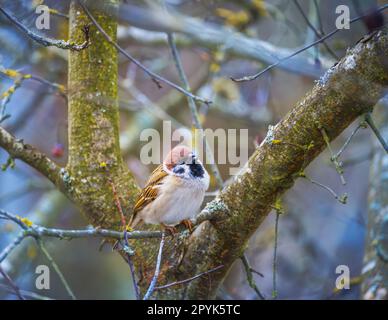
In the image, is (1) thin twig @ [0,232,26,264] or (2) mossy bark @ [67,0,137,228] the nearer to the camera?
(1) thin twig @ [0,232,26,264]

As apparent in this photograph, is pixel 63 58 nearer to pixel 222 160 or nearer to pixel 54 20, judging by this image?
pixel 54 20

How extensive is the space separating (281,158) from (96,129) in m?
1.19

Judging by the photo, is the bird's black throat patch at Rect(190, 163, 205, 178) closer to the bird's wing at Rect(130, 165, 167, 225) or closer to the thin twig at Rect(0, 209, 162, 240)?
the bird's wing at Rect(130, 165, 167, 225)

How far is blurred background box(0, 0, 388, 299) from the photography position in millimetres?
4555

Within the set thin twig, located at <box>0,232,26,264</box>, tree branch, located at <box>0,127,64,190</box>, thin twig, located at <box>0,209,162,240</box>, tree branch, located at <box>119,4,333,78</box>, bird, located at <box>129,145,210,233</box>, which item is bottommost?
thin twig, located at <box>0,232,26,264</box>

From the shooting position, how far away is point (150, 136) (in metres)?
5.47

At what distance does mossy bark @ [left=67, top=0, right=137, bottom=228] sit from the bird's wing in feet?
0.18

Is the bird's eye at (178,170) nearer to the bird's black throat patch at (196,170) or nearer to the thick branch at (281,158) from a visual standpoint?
the bird's black throat patch at (196,170)

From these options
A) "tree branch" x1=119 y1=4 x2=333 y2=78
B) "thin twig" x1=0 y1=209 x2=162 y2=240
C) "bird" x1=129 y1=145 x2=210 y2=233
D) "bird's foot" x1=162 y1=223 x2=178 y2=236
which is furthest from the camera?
"tree branch" x1=119 y1=4 x2=333 y2=78

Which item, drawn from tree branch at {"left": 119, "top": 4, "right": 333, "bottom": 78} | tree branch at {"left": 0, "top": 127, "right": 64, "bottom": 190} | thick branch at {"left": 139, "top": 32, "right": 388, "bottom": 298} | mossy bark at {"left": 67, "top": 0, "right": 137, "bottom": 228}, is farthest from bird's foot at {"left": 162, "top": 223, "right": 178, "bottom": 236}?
tree branch at {"left": 119, "top": 4, "right": 333, "bottom": 78}

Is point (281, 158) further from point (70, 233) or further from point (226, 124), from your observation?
point (226, 124)

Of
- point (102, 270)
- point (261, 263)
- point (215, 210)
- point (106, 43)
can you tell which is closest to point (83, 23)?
point (106, 43)

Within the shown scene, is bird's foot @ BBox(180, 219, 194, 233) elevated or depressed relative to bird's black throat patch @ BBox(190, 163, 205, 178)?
depressed

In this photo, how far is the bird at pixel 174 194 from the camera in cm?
319
